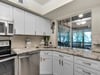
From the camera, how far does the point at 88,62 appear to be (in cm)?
194

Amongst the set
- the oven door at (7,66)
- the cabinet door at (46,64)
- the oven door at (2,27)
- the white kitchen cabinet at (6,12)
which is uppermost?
the white kitchen cabinet at (6,12)

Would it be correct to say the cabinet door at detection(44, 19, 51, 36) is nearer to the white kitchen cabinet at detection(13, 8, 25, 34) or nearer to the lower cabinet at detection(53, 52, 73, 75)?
the white kitchen cabinet at detection(13, 8, 25, 34)

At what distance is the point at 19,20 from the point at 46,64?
1.65 m

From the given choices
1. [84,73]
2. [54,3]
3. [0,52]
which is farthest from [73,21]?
[0,52]

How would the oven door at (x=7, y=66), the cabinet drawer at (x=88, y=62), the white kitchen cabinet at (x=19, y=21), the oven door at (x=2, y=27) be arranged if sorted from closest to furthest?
the cabinet drawer at (x=88, y=62)
the oven door at (x=7, y=66)
the oven door at (x=2, y=27)
the white kitchen cabinet at (x=19, y=21)

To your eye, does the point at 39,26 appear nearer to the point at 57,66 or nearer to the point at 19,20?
the point at 19,20

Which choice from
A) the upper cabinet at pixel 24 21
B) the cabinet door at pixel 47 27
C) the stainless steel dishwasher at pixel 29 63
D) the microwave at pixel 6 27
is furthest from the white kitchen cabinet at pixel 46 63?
the microwave at pixel 6 27

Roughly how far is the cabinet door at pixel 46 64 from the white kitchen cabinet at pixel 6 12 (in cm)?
155

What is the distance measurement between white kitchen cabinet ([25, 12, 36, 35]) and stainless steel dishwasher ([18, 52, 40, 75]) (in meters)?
0.77

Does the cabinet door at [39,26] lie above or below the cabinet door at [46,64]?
above

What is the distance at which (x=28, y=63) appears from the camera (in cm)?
266

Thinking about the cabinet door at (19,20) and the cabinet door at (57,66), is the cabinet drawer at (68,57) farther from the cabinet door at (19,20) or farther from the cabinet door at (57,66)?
the cabinet door at (19,20)

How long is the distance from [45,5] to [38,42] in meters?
1.48

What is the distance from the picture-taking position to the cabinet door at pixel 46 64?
3.23 metres
